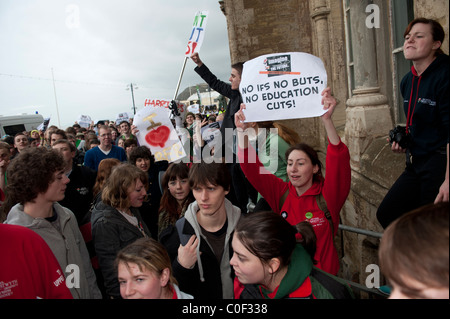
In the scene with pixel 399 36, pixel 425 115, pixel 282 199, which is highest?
pixel 399 36

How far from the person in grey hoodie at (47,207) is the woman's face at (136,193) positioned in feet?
1.67

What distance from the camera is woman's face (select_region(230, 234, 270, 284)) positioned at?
164cm

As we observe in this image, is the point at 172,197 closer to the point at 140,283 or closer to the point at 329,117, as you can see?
the point at 140,283

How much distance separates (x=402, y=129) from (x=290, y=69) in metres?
0.89

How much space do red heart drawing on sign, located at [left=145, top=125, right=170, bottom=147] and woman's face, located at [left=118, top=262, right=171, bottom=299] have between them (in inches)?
105

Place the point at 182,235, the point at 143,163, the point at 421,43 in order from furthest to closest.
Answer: the point at 143,163, the point at 182,235, the point at 421,43

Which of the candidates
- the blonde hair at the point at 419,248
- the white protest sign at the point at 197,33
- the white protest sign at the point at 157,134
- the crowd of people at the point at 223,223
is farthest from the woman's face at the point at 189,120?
the blonde hair at the point at 419,248

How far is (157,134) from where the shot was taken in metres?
4.41

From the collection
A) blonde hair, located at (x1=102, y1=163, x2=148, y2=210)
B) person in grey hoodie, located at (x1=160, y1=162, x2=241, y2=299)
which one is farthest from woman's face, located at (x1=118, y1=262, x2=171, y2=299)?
blonde hair, located at (x1=102, y1=163, x2=148, y2=210)

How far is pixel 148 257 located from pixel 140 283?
0.46 feet

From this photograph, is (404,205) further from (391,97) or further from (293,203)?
(391,97)

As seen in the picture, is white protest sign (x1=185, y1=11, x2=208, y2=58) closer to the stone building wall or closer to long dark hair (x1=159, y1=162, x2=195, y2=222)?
the stone building wall

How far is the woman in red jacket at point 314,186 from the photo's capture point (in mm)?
2146

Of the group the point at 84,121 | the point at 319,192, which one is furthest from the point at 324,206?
the point at 84,121
